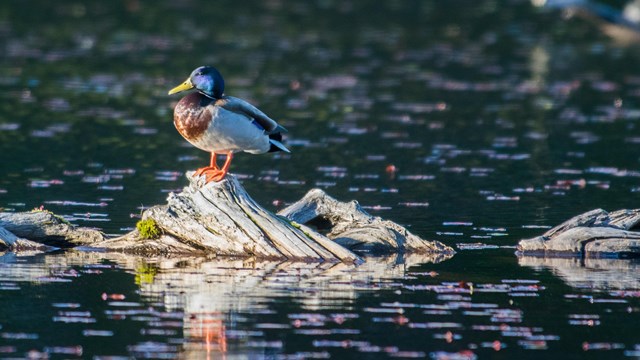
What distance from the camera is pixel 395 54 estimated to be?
3928 centimetres

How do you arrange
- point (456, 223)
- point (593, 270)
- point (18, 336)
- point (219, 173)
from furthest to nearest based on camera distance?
point (456, 223), point (219, 173), point (593, 270), point (18, 336)

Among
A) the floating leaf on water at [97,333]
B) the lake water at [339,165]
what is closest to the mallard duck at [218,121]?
the lake water at [339,165]

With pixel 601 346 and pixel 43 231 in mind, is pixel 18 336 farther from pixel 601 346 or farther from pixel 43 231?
pixel 601 346

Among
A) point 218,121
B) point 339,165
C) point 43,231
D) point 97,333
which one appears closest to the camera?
point 97,333

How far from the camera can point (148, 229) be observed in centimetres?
1513

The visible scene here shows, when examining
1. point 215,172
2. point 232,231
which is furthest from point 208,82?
point 232,231

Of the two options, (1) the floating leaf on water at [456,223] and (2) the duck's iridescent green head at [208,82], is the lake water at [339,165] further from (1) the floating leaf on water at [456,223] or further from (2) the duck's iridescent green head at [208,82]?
(2) the duck's iridescent green head at [208,82]

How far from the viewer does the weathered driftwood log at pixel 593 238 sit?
15.1 meters

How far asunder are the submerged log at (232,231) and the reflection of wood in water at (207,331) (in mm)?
2932

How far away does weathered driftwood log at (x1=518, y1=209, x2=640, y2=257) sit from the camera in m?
15.1

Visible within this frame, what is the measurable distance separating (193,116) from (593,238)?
4.57 meters

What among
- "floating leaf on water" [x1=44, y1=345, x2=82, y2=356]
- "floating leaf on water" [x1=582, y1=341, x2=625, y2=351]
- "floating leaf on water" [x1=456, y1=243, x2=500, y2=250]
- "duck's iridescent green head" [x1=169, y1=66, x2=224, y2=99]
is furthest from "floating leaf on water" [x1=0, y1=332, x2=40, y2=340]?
"floating leaf on water" [x1=456, y1=243, x2=500, y2=250]

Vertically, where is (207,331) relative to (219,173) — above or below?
below

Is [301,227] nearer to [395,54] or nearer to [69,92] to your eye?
[69,92]
